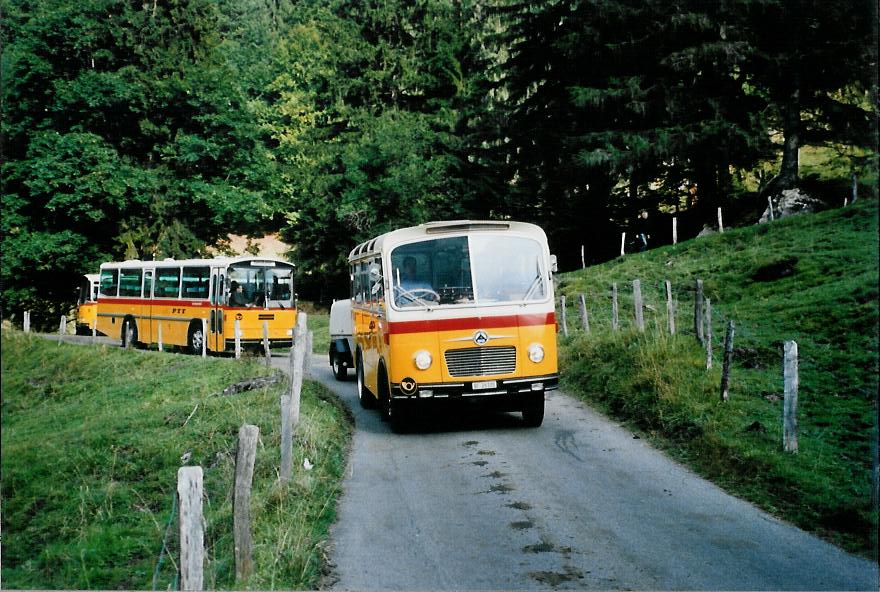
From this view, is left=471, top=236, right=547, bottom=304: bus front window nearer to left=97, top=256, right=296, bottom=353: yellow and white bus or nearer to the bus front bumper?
the bus front bumper

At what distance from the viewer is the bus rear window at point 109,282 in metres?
10.6

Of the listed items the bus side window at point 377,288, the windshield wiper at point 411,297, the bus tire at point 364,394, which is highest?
the bus side window at point 377,288

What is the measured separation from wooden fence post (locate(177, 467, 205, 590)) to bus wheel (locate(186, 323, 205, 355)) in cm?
1522

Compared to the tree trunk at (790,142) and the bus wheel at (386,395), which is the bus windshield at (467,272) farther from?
the tree trunk at (790,142)

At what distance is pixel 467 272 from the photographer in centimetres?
1213

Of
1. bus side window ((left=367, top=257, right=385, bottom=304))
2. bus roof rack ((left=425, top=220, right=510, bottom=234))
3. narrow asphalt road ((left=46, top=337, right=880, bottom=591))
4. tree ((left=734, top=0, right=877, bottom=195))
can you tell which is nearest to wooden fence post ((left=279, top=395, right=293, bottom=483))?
narrow asphalt road ((left=46, top=337, right=880, bottom=591))

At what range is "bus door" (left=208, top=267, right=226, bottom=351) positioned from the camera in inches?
780

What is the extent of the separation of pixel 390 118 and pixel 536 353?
29064 mm

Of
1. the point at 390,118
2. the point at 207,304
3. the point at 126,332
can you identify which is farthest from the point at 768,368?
the point at 390,118

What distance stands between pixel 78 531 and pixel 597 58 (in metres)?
29.6

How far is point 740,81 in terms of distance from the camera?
30.4 m

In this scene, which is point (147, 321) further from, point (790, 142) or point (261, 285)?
point (790, 142)

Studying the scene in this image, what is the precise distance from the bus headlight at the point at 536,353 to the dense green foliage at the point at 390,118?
421 cm

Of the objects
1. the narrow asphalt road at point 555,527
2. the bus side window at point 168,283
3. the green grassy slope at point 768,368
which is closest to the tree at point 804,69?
Result: the green grassy slope at point 768,368
